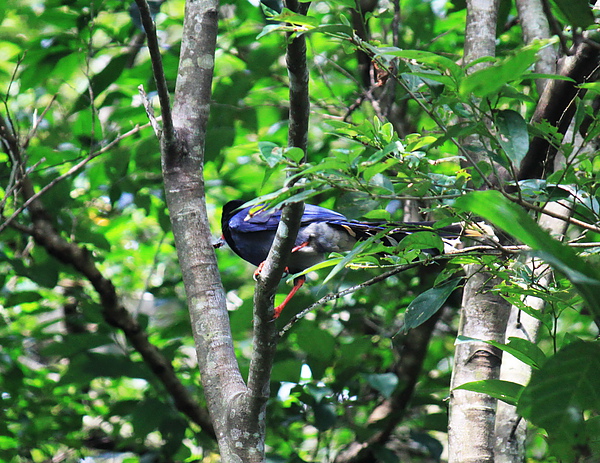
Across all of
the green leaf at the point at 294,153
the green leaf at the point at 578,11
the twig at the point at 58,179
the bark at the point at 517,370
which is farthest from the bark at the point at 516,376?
the twig at the point at 58,179

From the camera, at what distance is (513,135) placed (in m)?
1.38

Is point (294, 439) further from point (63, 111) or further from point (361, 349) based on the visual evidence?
point (63, 111)

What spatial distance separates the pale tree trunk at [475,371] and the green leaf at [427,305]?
0.41m

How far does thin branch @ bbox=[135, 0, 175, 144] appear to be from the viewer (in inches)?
79.4

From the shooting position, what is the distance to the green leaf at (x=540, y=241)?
947 mm

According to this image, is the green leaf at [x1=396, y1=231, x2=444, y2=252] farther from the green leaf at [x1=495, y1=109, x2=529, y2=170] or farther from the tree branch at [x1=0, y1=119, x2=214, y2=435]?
the tree branch at [x1=0, y1=119, x2=214, y2=435]

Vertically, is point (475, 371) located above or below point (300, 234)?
below

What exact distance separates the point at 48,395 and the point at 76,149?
1939mm

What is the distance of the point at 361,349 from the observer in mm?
3982

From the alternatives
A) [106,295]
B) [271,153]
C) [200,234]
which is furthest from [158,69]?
[106,295]

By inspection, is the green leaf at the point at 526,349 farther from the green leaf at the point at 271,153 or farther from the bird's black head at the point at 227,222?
the bird's black head at the point at 227,222

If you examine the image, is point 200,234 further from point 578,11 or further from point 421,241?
point 578,11

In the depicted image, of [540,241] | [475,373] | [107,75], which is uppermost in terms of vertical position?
[107,75]

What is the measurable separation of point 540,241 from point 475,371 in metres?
1.64
